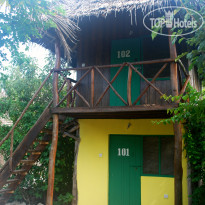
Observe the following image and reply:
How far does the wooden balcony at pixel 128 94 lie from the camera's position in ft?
17.5

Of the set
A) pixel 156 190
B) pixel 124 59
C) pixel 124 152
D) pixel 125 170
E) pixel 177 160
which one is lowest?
pixel 156 190

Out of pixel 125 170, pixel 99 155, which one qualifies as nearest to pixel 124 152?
pixel 125 170

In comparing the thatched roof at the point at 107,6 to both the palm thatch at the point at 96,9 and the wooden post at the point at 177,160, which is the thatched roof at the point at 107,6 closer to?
the palm thatch at the point at 96,9

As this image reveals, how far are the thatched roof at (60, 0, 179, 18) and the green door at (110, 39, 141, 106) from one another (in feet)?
4.06

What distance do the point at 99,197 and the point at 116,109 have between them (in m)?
2.78

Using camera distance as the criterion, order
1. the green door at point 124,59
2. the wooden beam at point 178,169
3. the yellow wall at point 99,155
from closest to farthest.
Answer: the wooden beam at point 178,169, the yellow wall at point 99,155, the green door at point 124,59

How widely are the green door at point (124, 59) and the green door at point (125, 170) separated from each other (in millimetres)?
1095

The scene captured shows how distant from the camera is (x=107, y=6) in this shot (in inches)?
239

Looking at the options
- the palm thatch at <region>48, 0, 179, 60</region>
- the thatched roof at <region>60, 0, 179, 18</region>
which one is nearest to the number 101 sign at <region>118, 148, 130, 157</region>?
the palm thatch at <region>48, 0, 179, 60</region>

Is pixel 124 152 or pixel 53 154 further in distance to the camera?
pixel 124 152

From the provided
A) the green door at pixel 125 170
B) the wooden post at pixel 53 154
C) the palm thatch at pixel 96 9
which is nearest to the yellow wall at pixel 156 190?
the green door at pixel 125 170

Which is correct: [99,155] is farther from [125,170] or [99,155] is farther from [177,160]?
[177,160]

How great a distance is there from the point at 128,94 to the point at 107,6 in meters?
2.24

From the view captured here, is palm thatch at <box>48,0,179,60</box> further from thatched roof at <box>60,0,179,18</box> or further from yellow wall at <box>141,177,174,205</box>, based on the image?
yellow wall at <box>141,177,174,205</box>
